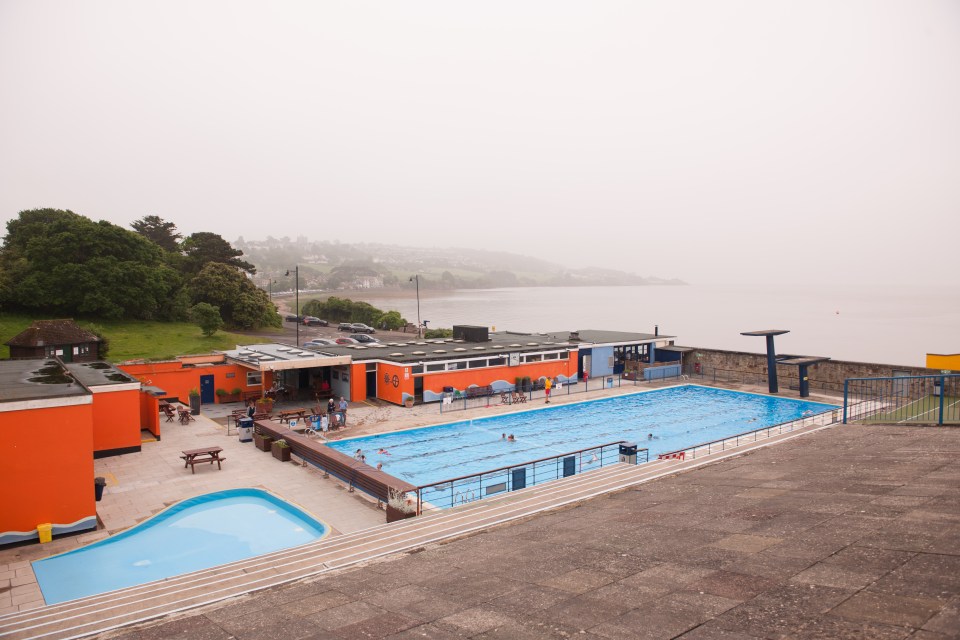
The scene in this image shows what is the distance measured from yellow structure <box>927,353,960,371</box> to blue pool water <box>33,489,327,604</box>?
1090 inches

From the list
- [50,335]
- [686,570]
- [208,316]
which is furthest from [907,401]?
[208,316]

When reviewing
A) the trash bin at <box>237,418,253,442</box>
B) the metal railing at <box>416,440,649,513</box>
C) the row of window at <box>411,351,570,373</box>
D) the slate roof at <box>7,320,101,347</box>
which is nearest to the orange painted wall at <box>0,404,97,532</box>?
the trash bin at <box>237,418,253,442</box>

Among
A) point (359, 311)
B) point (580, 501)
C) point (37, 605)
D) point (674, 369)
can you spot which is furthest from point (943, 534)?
point (359, 311)

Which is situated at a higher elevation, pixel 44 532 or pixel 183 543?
pixel 44 532

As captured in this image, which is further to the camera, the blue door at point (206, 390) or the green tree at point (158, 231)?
the green tree at point (158, 231)

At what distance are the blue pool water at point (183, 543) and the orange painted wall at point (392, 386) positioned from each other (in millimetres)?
12576

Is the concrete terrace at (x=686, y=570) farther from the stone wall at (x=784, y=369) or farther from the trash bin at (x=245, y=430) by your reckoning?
the stone wall at (x=784, y=369)

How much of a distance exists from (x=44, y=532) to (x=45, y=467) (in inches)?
53.1

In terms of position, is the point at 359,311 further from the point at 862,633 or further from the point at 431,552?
the point at 862,633

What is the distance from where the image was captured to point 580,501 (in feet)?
38.6

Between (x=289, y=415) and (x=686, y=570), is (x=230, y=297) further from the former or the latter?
(x=686, y=570)

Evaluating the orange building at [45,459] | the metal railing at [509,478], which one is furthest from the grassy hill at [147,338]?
the metal railing at [509,478]

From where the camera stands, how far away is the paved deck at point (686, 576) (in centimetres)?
507

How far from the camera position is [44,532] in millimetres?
11734
